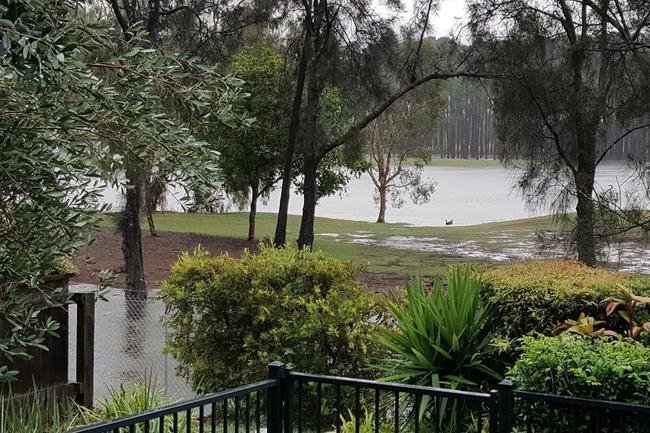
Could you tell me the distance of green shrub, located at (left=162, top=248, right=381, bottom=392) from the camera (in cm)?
595

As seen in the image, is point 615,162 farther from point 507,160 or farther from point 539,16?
point 539,16

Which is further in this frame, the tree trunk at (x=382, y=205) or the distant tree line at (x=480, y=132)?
the tree trunk at (x=382, y=205)

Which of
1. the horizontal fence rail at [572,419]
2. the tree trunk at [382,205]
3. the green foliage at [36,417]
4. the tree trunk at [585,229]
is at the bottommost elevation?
the green foliage at [36,417]

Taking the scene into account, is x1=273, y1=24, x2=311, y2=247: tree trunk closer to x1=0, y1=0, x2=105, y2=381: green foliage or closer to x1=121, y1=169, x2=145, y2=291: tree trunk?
x1=121, y1=169, x2=145, y2=291: tree trunk

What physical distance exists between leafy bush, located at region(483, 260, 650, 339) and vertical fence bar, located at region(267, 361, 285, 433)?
2.22 meters

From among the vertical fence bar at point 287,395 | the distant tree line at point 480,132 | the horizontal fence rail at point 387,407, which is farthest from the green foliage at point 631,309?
the distant tree line at point 480,132

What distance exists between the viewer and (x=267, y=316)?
611 centimetres

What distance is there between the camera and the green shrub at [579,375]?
3.28 meters

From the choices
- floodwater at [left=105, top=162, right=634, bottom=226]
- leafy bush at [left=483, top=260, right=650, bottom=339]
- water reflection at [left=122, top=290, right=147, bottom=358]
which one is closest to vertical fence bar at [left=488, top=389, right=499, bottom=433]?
leafy bush at [left=483, top=260, right=650, bottom=339]

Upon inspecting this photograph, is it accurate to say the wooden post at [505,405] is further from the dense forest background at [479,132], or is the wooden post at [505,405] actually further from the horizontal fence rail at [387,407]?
the dense forest background at [479,132]

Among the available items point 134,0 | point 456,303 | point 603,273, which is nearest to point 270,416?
→ point 456,303

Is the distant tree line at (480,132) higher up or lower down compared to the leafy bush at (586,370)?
higher up

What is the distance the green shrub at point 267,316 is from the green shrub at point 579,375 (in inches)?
93.3

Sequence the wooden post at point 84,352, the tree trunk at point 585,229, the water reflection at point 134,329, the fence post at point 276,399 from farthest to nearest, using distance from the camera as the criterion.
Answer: the tree trunk at point 585,229 < the water reflection at point 134,329 < the wooden post at point 84,352 < the fence post at point 276,399
